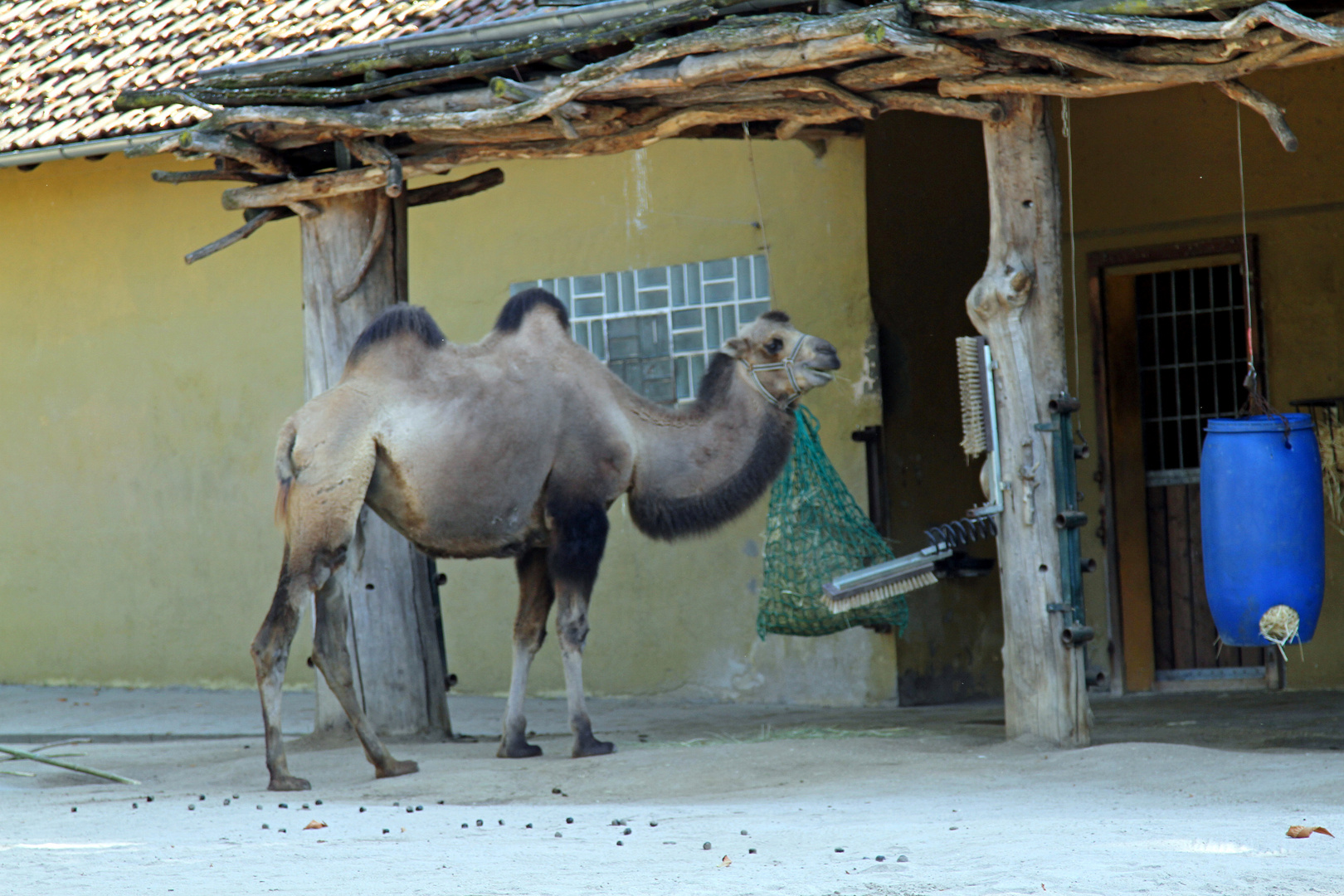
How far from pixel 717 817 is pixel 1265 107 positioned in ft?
11.6

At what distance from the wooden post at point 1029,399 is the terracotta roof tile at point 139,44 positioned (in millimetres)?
3824

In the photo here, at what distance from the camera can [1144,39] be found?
6.88 metres

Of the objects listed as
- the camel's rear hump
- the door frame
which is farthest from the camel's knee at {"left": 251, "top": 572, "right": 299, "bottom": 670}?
the door frame

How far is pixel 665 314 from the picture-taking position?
10797 millimetres

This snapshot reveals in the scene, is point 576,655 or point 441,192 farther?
point 441,192

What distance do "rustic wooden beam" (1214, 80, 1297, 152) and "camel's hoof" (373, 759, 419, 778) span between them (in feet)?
14.8

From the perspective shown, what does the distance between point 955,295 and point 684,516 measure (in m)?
3.64

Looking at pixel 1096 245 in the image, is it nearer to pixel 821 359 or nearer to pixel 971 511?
pixel 821 359

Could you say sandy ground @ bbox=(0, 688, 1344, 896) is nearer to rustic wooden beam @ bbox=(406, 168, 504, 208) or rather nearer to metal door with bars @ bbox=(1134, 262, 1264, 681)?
metal door with bars @ bbox=(1134, 262, 1264, 681)

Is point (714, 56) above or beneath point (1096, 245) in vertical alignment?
above


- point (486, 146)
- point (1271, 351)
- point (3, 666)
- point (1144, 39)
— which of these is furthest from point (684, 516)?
point (3, 666)

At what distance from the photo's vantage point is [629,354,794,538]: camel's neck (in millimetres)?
8055

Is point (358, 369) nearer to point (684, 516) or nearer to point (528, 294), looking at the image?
point (528, 294)

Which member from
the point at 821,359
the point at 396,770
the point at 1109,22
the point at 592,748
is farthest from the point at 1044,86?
the point at 396,770
